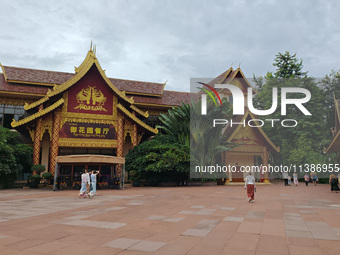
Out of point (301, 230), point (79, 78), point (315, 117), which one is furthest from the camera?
point (315, 117)

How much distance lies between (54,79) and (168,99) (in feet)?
40.5

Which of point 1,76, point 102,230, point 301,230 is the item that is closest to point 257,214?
point 301,230

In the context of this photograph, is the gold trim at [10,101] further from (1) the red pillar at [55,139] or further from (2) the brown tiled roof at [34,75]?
(1) the red pillar at [55,139]

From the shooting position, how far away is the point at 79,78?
24.3 metres

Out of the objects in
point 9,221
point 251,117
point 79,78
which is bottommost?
point 9,221

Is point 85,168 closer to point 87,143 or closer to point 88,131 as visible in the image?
point 87,143

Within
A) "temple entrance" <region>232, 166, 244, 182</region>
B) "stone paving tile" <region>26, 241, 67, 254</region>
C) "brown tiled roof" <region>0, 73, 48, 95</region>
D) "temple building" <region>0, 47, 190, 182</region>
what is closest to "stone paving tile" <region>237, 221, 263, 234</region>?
"stone paving tile" <region>26, 241, 67, 254</region>

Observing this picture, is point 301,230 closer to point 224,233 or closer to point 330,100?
point 224,233

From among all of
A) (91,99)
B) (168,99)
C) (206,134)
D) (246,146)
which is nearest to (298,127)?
(246,146)

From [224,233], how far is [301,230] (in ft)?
5.96

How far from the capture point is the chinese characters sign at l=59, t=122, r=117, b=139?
78.5 ft

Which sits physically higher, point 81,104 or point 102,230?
point 81,104

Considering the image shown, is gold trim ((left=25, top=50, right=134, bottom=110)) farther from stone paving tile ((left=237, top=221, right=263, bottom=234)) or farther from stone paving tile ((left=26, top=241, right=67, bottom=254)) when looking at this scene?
stone paving tile ((left=26, top=241, right=67, bottom=254))

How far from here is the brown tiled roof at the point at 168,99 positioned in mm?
30938
